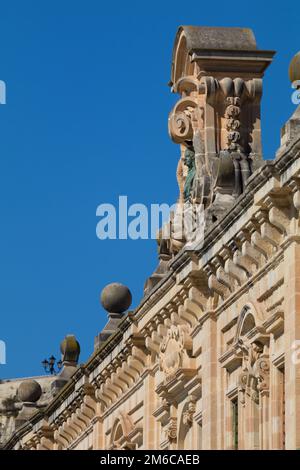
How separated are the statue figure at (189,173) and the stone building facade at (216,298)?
0.05m

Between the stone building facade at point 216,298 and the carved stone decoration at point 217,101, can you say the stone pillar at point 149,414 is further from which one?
the carved stone decoration at point 217,101

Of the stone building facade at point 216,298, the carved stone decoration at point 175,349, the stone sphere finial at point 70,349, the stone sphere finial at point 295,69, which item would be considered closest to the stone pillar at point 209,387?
the stone building facade at point 216,298

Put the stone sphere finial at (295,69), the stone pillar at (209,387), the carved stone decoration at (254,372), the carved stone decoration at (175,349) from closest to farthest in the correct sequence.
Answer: the stone sphere finial at (295,69)
the carved stone decoration at (254,372)
the stone pillar at (209,387)
the carved stone decoration at (175,349)

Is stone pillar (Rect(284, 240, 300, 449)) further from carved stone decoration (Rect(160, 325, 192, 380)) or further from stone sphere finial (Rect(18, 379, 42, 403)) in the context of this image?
stone sphere finial (Rect(18, 379, 42, 403))

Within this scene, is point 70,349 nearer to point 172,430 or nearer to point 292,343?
point 172,430

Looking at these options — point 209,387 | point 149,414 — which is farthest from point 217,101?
point 149,414

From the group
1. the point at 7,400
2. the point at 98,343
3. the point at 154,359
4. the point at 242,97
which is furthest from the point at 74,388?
the point at 7,400

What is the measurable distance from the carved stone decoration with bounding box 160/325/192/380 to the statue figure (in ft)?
8.49

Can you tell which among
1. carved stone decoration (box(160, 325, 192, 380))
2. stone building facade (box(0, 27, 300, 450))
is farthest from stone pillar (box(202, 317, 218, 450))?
carved stone decoration (box(160, 325, 192, 380))

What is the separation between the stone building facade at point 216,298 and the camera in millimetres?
41188

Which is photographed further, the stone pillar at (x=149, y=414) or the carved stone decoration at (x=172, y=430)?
the stone pillar at (x=149, y=414)

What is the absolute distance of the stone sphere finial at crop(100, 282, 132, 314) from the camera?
187ft
